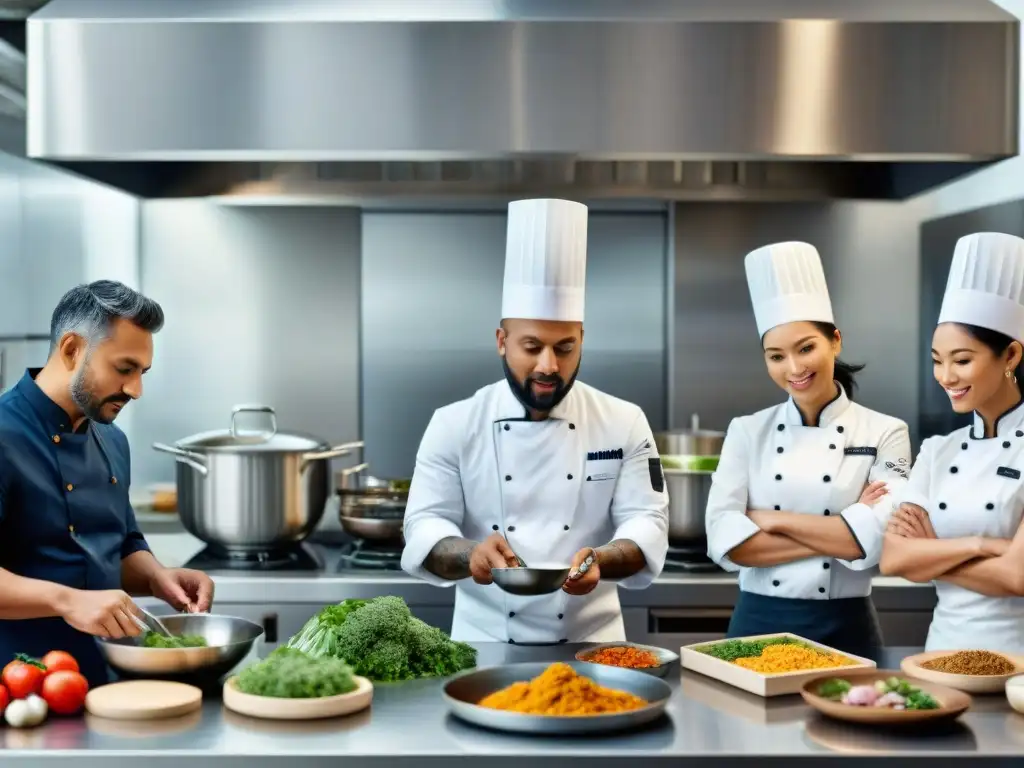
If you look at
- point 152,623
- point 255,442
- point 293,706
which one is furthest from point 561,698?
point 255,442

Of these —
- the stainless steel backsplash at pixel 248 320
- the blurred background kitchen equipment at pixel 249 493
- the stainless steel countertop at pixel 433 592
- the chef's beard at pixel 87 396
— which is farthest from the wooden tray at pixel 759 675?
the stainless steel backsplash at pixel 248 320

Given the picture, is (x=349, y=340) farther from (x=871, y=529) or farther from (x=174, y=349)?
(x=871, y=529)

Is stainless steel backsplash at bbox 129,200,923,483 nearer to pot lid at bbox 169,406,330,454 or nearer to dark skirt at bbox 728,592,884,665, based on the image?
pot lid at bbox 169,406,330,454

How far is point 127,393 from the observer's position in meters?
2.36

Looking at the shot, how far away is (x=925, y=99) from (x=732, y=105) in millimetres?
457

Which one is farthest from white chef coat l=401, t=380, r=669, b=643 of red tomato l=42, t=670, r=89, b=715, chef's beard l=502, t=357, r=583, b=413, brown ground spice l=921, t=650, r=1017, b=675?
red tomato l=42, t=670, r=89, b=715

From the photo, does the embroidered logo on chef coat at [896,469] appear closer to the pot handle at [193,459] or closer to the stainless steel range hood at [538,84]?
the stainless steel range hood at [538,84]

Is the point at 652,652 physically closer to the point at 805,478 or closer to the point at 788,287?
the point at 805,478

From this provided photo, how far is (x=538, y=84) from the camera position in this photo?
2.81m

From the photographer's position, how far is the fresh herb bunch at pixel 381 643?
2297mm

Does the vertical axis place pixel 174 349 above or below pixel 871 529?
above

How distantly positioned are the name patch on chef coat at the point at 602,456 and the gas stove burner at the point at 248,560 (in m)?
1.12

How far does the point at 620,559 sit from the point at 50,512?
1208 mm

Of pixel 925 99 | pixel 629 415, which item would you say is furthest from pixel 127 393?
pixel 925 99
